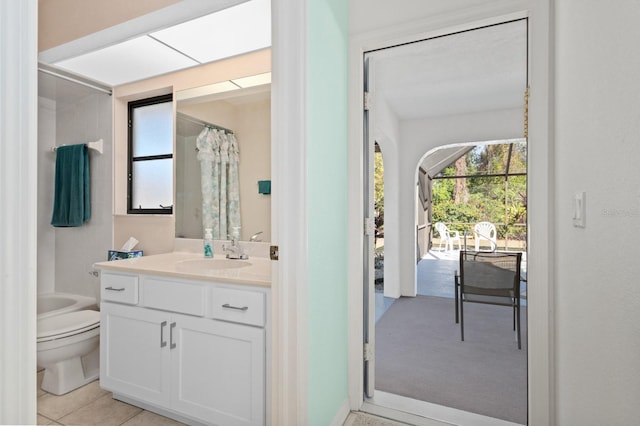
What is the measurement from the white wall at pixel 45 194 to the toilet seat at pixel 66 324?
99 cm

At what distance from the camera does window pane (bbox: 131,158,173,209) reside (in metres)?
2.73

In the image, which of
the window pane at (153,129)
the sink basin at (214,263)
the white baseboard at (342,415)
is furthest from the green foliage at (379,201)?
the white baseboard at (342,415)

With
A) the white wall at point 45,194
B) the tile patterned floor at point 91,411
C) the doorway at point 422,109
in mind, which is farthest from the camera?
the white wall at point 45,194

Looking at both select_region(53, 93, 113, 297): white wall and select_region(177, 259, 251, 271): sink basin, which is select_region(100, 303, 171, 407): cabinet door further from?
select_region(53, 93, 113, 297): white wall

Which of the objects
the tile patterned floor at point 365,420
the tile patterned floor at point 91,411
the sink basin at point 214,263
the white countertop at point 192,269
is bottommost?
the tile patterned floor at point 91,411

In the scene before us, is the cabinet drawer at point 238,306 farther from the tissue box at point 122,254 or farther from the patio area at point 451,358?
the tissue box at point 122,254

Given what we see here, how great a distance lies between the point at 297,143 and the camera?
137 cm

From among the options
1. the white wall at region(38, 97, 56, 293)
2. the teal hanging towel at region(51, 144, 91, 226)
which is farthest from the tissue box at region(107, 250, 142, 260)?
the white wall at region(38, 97, 56, 293)

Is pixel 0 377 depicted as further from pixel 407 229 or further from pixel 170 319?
pixel 407 229

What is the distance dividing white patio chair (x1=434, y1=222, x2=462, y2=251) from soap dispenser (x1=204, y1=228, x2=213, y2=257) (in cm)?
706

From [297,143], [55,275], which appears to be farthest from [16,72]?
[55,275]

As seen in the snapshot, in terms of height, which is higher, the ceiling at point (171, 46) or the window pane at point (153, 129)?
the ceiling at point (171, 46)

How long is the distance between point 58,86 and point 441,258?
7.14m

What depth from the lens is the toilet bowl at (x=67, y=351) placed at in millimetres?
2031
